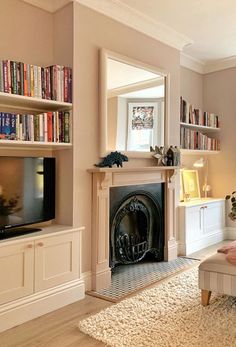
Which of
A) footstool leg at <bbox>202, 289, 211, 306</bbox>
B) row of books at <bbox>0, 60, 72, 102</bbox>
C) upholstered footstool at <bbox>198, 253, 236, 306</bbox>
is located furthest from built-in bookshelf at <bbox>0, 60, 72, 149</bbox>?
footstool leg at <bbox>202, 289, 211, 306</bbox>

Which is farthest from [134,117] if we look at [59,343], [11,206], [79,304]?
[59,343]

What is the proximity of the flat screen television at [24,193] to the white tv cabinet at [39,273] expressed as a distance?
0.48 feet

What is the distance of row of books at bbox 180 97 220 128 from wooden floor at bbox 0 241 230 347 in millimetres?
2857

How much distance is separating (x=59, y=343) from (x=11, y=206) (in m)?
1.08

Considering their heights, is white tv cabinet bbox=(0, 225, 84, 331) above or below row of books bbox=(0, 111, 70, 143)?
below

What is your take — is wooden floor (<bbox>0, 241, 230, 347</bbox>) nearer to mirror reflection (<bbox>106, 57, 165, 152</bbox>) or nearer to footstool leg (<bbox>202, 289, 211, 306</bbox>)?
footstool leg (<bbox>202, 289, 211, 306</bbox>)

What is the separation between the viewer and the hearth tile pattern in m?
3.09

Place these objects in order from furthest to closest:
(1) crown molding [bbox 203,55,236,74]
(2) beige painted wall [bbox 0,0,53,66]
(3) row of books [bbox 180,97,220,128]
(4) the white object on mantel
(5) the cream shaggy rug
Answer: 1. (1) crown molding [bbox 203,55,236,74]
2. (3) row of books [bbox 180,97,220,128]
3. (4) the white object on mantel
4. (2) beige painted wall [bbox 0,0,53,66]
5. (5) the cream shaggy rug

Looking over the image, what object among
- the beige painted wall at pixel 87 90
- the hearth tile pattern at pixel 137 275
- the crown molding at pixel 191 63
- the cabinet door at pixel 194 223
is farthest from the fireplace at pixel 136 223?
the crown molding at pixel 191 63

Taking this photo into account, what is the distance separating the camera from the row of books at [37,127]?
262 centimetres

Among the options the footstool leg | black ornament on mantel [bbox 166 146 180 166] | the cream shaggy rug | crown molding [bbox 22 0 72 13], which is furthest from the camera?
black ornament on mantel [bbox 166 146 180 166]

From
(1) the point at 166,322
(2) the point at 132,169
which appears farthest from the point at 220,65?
(1) the point at 166,322

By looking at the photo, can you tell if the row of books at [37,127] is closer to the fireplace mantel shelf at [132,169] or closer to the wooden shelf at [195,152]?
the fireplace mantel shelf at [132,169]

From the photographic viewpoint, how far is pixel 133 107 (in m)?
3.70
